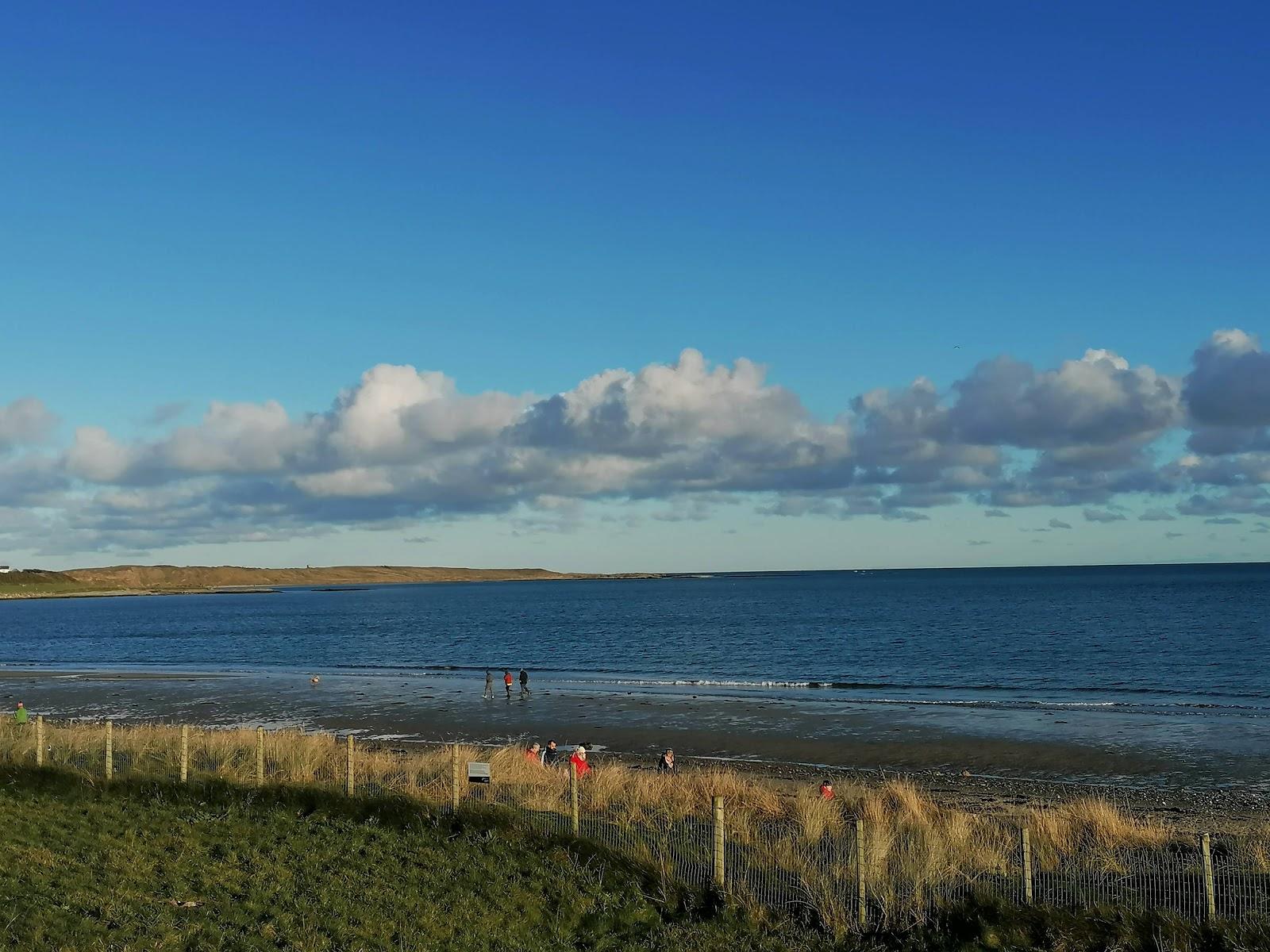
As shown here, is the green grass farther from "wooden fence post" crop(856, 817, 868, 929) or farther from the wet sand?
the wet sand

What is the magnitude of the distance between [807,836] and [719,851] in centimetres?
326

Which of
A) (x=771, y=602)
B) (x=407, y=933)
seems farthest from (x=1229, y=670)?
(x=771, y=602)

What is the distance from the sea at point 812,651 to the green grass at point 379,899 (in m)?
25.7

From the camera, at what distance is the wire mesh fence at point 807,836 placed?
14320 millimetres

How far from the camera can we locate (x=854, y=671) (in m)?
61.7

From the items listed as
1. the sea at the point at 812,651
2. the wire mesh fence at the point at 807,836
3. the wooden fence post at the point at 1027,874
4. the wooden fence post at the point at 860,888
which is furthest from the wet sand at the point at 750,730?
the wooden fence post at the point at 860,888

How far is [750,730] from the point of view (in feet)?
130

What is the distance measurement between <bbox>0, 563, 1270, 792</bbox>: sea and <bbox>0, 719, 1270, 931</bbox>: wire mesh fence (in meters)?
19.7

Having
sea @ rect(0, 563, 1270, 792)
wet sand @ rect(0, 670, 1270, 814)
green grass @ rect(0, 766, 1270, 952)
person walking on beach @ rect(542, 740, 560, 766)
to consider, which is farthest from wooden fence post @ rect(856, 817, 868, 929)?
sea @ rect(0, 563, 1270, 792)

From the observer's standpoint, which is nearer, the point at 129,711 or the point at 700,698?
the point at 129,711

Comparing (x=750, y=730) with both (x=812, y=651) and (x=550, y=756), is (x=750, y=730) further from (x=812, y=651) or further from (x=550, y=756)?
(x=812, y=651)

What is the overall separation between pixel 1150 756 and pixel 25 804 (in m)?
31.9

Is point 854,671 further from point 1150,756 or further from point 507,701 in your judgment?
point 1150,756

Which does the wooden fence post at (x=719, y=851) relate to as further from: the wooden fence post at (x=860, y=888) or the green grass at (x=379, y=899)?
the wooden fence post at (x=860, y=888)
